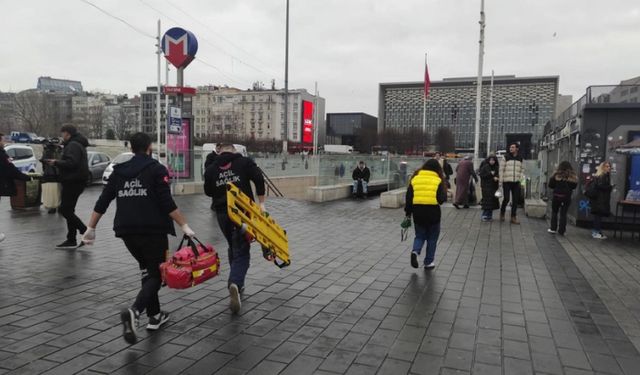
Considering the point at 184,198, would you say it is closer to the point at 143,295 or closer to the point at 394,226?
the point at 394,226

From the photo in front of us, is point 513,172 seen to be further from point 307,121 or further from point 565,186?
point 307,121

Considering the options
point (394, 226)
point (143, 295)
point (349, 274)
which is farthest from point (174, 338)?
point (394, 226)

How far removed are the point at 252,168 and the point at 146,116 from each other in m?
139

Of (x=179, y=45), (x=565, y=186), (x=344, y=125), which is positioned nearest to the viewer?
(x=565, y=186)

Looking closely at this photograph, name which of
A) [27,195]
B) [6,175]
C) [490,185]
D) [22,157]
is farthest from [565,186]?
[22,157]

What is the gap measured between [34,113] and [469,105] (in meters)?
96.5

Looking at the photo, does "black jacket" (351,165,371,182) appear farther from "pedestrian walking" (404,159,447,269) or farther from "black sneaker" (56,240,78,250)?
"black sneaker" (56,240,78,250)

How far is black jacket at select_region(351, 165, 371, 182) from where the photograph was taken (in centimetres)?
1853

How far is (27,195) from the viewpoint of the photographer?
12680mm

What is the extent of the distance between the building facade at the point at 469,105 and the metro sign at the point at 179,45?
291 feet

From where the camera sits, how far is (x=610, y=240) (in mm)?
10273

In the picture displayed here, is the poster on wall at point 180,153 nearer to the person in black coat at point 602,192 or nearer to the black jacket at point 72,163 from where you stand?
the black jacket at point 72,163

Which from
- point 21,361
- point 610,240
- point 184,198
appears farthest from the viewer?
point 184,198

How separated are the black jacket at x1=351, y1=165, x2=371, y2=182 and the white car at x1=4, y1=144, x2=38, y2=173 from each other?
1229 cm
